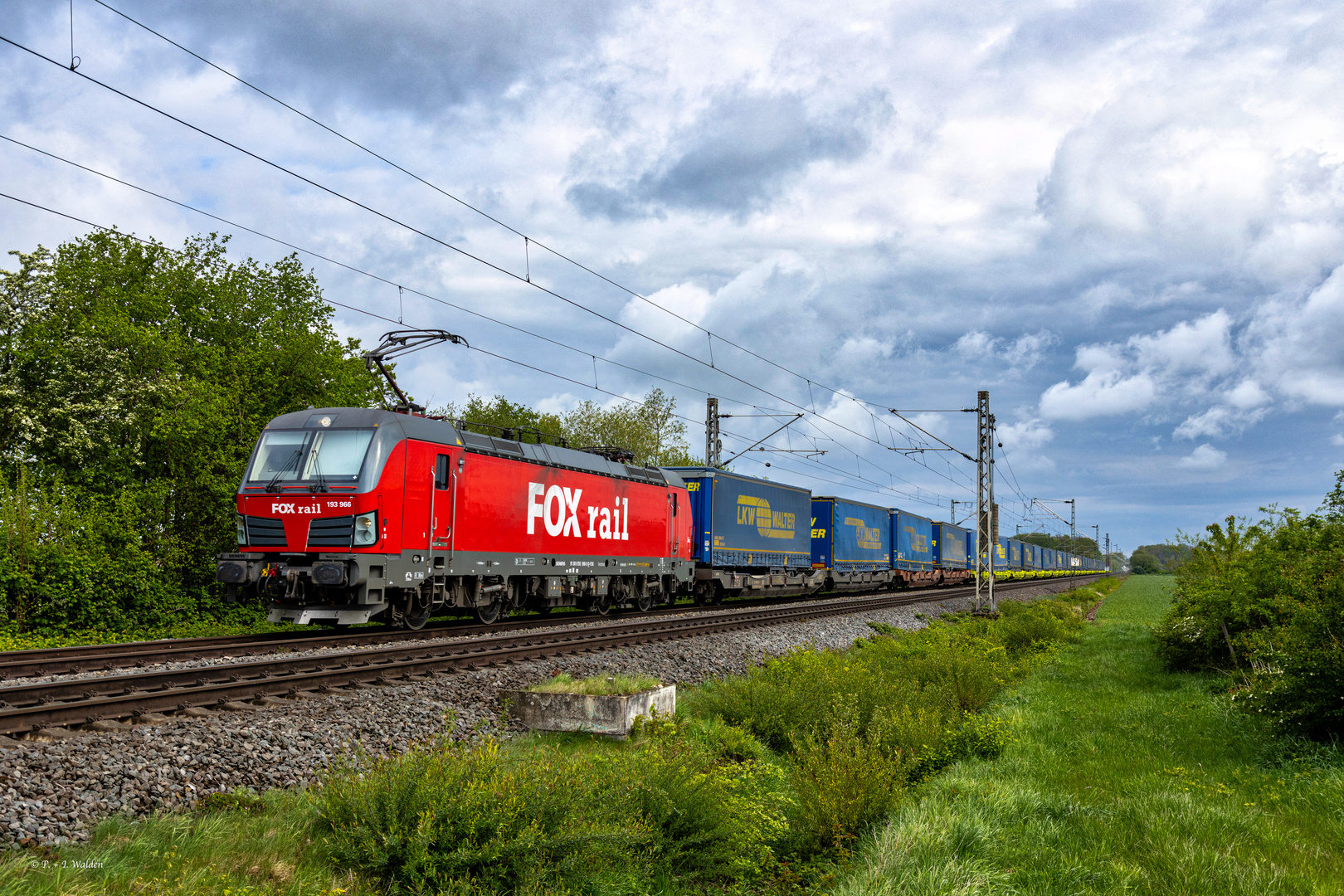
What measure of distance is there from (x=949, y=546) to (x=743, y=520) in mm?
29832

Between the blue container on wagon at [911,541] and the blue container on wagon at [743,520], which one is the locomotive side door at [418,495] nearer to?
the blue container on wagon at [743,520]

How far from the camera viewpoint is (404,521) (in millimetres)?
15000

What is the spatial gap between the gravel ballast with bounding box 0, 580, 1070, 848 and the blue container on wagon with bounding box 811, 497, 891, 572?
79.2ft

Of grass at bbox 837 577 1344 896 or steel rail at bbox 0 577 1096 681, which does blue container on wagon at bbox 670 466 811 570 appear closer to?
steel rail at bbox 0 577 1096 681

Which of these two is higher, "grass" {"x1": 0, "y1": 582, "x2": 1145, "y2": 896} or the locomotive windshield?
the locomotive windshield

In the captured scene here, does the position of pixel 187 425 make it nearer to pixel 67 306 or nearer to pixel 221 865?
pixel 67 306

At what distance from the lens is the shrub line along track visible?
7898mm

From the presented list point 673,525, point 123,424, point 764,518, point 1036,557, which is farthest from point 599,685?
point 1036,557

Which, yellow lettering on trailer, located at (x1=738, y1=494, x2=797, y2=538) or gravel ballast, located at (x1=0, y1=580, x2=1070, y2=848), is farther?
yellow lettering on trailer, located at (x1=738, y1=494, x2=797, y2=538)

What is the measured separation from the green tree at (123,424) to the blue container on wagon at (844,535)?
18.8 m

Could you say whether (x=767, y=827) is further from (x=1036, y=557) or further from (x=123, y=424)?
(x=1036, y=557)

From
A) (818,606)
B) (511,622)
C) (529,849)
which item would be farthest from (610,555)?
(529,849)

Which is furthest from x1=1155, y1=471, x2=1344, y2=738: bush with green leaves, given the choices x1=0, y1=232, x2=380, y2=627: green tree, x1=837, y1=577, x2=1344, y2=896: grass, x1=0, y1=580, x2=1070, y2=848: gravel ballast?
x1=0, y1=232, x2=380, y2=627: green tree

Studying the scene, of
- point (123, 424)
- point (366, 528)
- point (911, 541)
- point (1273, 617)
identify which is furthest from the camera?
point (911, 541)
